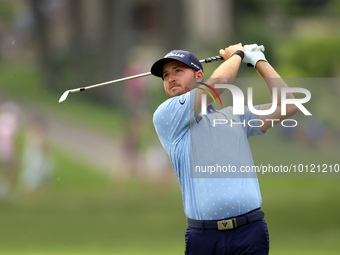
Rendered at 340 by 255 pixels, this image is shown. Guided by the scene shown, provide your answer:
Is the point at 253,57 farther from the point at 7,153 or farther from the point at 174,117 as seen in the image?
the point at 7,153

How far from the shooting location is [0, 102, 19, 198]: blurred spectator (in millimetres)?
14461

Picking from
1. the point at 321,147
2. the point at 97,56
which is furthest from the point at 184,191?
the point at 97,56

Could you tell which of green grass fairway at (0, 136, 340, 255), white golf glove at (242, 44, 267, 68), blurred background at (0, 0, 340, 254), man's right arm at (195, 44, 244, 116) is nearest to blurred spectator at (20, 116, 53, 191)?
blurred background at (0, 0, 340, 254)

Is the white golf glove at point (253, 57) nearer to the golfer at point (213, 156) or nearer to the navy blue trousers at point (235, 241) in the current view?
the golfer at point (213, 156)

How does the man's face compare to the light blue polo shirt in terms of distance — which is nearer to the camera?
→ the light blue polo shirt

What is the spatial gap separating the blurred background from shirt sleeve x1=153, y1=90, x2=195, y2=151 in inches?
283

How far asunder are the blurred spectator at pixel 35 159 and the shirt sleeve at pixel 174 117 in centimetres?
1020

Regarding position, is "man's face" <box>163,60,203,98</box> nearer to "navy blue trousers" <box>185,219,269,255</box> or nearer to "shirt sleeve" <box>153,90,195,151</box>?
"shirt sleeve" <box>153,90,195,151</box>

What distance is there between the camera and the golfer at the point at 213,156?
4.34 m

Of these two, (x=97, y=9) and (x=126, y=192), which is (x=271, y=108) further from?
(x=97, y=9)

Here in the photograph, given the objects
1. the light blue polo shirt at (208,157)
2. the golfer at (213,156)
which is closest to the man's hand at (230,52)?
the golfer at (213,156)

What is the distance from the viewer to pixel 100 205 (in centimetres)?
1477

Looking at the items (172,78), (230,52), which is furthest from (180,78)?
(230,52)

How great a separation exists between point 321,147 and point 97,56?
5844 mm
